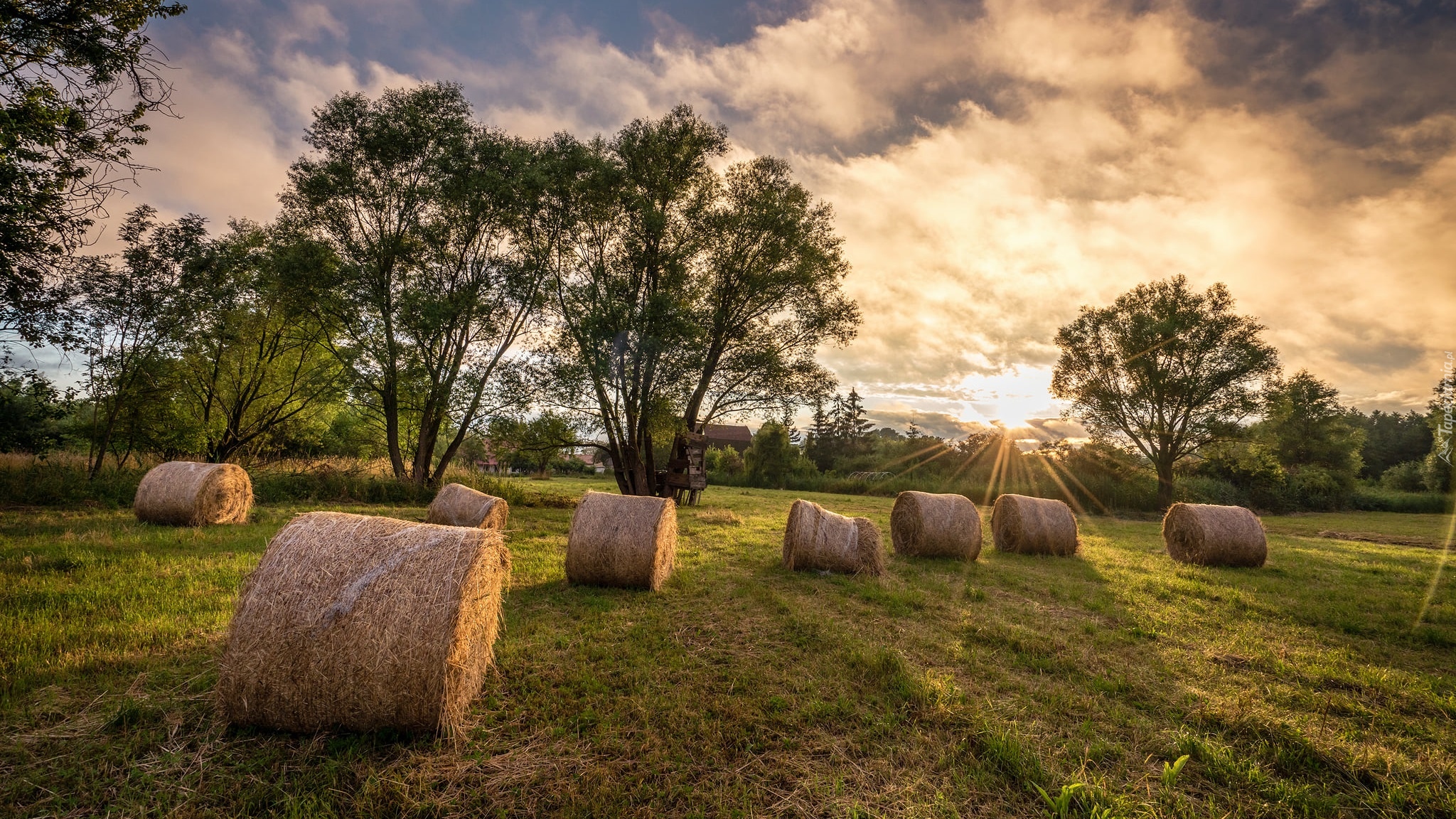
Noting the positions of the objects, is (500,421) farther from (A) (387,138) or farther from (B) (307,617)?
(B) (307,617)

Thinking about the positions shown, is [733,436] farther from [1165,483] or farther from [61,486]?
[61,486]

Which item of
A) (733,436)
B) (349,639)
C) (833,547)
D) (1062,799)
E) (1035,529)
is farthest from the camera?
(733,436)

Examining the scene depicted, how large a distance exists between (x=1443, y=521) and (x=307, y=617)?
48.5m

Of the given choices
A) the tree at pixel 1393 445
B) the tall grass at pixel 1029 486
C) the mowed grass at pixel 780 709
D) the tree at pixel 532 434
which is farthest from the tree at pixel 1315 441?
the tree at pixel 532 434

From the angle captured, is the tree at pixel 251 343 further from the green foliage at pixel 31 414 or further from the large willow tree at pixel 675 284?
the large willow tree at pixel 675 284

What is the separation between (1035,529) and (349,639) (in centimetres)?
1349

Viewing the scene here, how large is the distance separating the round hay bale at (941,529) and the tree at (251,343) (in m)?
20.0

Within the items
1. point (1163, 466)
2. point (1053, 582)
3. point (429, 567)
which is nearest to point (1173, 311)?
point (1163, 466)

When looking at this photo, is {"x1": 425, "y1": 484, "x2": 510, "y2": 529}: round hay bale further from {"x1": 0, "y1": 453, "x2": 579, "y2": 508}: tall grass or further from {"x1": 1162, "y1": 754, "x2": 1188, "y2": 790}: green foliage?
{"x1": 1162, "y1": 754, "x2": 1188, "y2": 790}: green foliage

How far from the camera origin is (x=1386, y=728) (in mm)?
4309

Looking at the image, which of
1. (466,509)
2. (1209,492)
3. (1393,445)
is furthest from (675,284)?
(1393,445)

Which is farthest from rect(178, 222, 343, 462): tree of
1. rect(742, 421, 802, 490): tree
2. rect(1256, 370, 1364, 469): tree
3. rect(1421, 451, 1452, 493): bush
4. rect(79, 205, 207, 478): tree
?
rect(1421, 451, 1452, 493): bush

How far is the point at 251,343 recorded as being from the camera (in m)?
20.4

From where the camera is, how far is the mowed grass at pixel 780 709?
3.20 meters
